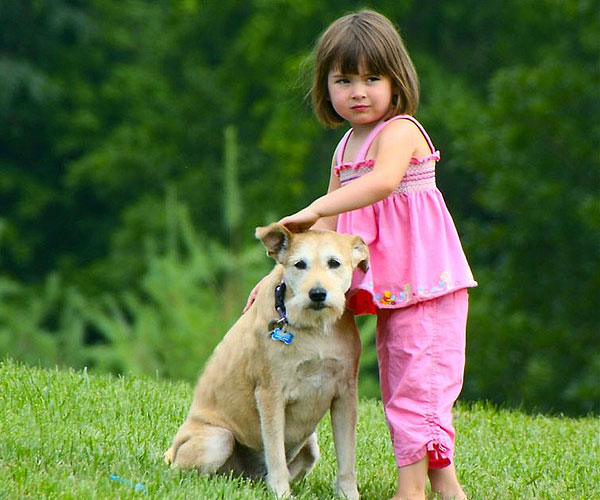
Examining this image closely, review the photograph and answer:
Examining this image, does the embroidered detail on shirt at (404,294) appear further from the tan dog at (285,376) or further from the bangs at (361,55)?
the bangs at (361,55)

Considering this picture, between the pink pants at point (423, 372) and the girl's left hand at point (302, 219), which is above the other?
the girl's left hand at point (302, 219)

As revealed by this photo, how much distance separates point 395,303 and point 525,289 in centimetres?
1567

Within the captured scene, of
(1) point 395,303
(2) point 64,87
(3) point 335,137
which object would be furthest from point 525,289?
(1) point 395,303

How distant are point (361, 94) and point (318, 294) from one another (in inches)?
39.3

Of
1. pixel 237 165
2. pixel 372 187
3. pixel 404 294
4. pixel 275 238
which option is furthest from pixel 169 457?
pixel 237 165

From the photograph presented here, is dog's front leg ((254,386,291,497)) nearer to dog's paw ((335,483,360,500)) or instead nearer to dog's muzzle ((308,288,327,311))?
dog's paw ((335,483,360,500))

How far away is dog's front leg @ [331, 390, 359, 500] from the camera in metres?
5.82

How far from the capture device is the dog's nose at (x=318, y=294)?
543 centimetres


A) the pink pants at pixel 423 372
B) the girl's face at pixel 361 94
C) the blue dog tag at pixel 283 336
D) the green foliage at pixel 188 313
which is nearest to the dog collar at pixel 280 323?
the blue dog tag at pixel 283 336

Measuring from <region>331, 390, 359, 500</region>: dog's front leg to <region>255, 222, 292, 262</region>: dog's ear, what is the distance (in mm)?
713

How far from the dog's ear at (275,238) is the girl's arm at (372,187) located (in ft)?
0.18

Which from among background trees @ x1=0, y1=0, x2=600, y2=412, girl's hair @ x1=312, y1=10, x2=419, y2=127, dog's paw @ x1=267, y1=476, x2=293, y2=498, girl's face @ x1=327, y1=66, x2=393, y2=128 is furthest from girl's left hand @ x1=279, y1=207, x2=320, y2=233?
background trees @ x1=0, y1=0, x2=600, y2=412

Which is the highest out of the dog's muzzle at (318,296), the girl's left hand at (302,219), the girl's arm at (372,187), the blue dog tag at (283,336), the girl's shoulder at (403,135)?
the girl's shoulder at (403,135)

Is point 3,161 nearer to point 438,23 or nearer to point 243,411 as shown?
point 438,23
